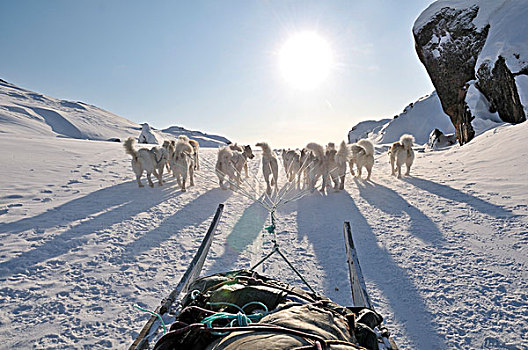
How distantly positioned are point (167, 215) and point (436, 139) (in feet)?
85.1

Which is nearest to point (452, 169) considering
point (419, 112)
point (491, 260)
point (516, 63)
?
point (491, 260)

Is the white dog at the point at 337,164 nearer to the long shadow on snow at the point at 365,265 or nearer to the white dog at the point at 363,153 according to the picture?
the white dog at the point at 363,153

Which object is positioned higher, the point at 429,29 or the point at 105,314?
the point at 429,29

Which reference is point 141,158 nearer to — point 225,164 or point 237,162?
point 225,164

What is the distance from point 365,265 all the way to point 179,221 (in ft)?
11.8

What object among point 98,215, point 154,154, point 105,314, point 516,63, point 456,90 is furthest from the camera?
point 456,90

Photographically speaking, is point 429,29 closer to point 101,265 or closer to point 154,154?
point 154,154

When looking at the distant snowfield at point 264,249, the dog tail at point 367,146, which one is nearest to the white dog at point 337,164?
the distant snowfield at point 264,249

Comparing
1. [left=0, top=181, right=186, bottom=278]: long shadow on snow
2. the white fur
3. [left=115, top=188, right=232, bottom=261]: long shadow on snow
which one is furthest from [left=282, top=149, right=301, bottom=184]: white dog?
[left=0, top=181, right=186, bottom=278]: long shadow on snow

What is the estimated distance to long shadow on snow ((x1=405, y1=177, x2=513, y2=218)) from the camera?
4980mm

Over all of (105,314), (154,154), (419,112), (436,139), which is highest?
(419,112)

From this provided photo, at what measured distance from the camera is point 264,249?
448cm

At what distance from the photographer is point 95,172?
857cm

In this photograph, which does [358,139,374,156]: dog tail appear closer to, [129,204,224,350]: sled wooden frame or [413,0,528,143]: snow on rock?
[129,204,224,350]: sled wooden frame
